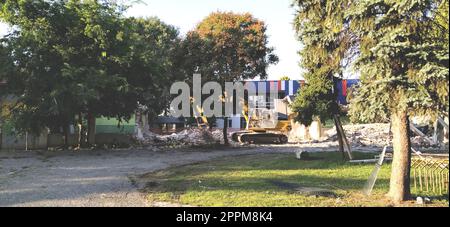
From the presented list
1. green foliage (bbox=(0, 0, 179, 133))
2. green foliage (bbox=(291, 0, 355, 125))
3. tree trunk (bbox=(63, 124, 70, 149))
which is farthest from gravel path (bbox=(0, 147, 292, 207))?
green foliage (bbox=(291, 0, 355, 125))

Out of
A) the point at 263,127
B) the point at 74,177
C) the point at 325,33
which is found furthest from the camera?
the point at 263,127

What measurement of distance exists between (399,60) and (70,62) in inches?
650

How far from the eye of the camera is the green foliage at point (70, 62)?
19516mm

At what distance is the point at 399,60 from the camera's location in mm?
8117

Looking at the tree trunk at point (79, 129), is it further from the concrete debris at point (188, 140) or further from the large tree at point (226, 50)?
the large tree at point (226, 50)

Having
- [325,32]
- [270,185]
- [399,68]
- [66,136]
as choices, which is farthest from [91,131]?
[399,68]

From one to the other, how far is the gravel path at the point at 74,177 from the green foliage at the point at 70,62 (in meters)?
2.53

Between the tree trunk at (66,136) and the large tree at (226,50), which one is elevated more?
the large tree at (226,50)

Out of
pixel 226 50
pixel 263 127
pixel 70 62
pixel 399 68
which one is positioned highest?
pixel 226 50

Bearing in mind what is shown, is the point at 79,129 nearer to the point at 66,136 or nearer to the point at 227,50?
the point at 66,136

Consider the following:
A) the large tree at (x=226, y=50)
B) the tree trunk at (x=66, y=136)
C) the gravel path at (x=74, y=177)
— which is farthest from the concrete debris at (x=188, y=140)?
the gravel path at (x=74, y=177)

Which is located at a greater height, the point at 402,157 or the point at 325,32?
the point at 325,32

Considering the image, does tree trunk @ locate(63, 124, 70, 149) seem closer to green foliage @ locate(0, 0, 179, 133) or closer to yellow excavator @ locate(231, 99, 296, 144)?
green foliage @ locate(0, 0, 179, 133)
